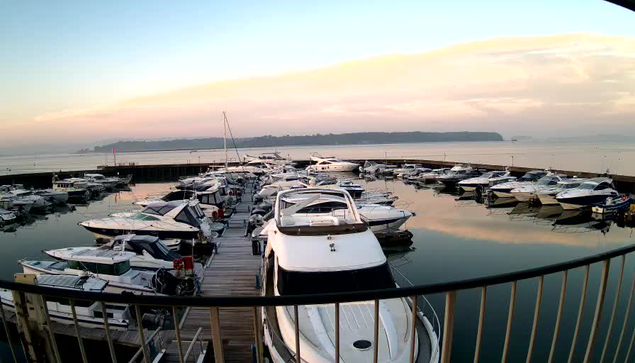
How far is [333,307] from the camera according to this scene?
20.4 feet

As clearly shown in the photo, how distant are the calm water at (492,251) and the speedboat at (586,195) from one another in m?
1.26

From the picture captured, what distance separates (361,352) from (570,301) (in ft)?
34.2

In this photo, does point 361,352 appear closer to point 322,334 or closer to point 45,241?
point 322,334

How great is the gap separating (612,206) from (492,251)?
12.2 m

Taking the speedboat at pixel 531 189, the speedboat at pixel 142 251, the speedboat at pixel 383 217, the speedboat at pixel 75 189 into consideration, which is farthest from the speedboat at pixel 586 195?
the speedboat at pixel 75 189

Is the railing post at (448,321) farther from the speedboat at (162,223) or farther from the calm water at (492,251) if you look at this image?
the speedboat at (162,223)

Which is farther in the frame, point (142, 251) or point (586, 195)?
point (586, 195)

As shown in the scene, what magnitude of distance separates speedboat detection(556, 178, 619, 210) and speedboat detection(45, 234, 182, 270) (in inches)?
1009

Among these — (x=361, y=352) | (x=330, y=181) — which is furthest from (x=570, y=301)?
(x=330, y=181)

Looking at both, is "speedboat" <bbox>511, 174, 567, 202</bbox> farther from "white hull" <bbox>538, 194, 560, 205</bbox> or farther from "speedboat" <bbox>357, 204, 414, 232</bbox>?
"speedboat" <bbox>357, 204, 414, 232</bbox>

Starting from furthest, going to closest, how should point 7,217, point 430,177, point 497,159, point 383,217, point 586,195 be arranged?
point 497,159 → point 430,177 → point 7,217 → point 586,195 → point 383,217

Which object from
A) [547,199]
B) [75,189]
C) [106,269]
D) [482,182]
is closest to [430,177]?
[482,182]

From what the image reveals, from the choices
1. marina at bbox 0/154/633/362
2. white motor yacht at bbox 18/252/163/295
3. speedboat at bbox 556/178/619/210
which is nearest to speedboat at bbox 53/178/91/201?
marina at bbox 0/154/633/362

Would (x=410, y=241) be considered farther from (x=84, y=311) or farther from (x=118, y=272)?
(x=84, y=311)
